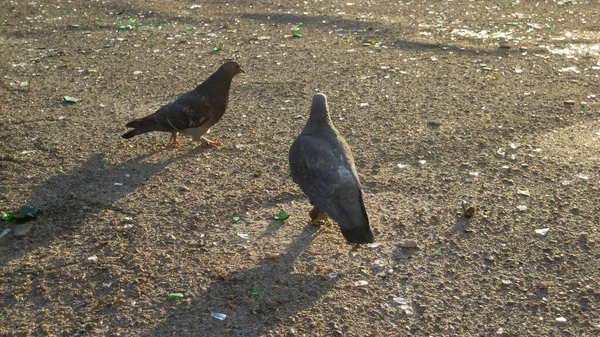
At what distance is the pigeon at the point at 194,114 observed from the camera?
6328mm

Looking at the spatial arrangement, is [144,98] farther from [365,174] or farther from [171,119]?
[365,174]

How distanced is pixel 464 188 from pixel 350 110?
6.47 feet

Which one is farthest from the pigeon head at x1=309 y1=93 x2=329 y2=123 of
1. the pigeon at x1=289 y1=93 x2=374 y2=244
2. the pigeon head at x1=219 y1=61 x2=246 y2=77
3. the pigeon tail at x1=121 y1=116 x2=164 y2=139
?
the pigeon tail at x1=121 y1=116 x2=164 y2=139

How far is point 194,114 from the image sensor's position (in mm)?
6332

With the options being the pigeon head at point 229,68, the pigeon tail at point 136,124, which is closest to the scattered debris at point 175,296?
the pigeon tail at point 136,124

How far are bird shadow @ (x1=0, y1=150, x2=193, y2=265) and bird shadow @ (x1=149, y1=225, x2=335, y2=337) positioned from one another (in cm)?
129

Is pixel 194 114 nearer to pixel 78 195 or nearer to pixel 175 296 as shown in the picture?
pixel 78 195

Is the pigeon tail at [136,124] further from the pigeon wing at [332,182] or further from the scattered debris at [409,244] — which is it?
the scattered debris at [409,244]

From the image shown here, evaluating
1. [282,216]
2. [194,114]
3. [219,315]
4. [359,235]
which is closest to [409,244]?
[359,235]

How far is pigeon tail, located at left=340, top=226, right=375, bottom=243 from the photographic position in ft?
13.8

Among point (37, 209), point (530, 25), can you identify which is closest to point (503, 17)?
point (530, 25)

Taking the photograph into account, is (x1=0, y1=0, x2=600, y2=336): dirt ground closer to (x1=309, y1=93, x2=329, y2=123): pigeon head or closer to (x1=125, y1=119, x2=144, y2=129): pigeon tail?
(x1=125, y1=119, x2=144, y2=129): pigeon tail

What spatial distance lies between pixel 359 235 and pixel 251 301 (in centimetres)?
77

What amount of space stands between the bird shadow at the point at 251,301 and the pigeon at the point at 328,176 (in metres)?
0.40
